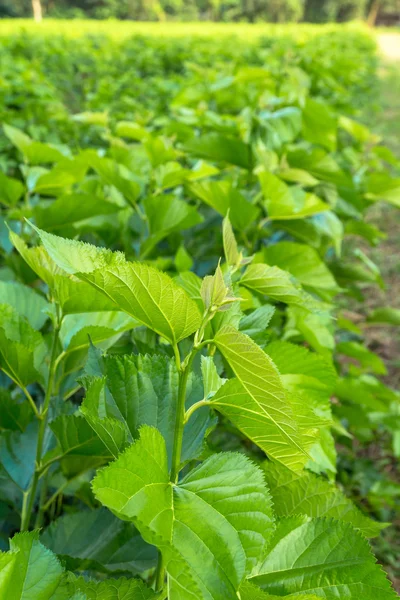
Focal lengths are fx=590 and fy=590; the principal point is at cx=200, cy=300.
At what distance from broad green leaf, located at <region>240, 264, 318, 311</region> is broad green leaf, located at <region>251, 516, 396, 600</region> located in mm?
390

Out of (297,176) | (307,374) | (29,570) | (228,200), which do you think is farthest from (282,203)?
(29,570)

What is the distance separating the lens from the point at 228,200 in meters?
1.48

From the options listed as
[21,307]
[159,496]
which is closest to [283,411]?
[159,496]

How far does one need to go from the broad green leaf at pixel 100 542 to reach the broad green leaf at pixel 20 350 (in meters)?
0.23

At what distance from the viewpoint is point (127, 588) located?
25.5 inches

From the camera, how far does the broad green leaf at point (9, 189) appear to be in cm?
152

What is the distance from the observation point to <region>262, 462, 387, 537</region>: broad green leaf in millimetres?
798

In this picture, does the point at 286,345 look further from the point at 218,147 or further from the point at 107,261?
the point at 218,147

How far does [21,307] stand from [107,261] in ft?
1.56

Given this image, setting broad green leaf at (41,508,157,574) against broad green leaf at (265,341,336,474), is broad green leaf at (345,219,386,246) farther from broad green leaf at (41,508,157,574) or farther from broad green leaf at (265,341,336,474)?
broad green leaf at (41,508,157,574)

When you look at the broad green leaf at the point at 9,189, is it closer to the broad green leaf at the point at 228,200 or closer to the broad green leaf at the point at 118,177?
the broad green leaf at the point at 118,177

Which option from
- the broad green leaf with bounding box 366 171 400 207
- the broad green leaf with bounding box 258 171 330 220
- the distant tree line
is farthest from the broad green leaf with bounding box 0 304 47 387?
the distant tree line

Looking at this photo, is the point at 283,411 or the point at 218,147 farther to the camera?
the point at 218,147

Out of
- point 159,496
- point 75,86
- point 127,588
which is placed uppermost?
point 159,496
